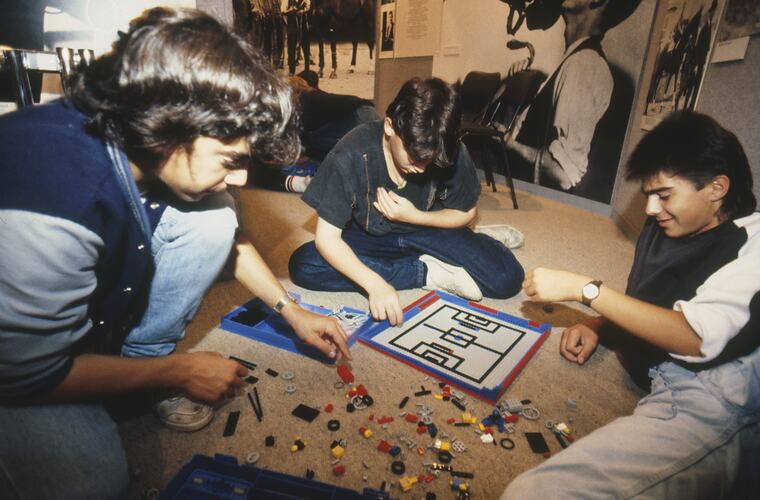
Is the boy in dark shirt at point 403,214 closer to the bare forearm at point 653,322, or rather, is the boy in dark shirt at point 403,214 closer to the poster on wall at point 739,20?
the bare forearm at point 653,322

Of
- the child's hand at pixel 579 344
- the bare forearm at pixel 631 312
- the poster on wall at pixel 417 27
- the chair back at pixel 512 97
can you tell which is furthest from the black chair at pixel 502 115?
the bare forearm at pixel 631 312

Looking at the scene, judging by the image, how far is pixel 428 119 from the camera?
1.28m

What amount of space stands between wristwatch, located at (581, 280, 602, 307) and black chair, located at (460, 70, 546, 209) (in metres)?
2.24

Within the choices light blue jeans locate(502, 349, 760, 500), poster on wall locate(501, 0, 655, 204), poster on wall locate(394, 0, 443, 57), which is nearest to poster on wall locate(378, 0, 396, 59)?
poster on wall locate(394, 0, 443, 57)

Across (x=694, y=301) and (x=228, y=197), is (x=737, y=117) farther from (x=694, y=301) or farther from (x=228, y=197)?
(x=228, y=197)

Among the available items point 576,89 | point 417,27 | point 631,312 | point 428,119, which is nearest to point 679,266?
point 631,312

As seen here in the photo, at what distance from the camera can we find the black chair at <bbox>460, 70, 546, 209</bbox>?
3143 mm

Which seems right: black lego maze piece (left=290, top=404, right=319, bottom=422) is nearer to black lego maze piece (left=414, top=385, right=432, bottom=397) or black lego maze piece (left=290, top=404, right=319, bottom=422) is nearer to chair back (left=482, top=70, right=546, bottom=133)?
black lego maze piece (left=414, top=385, right=432, bottom=397)

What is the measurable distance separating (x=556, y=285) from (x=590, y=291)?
7 cm

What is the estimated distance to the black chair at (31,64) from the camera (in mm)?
1235

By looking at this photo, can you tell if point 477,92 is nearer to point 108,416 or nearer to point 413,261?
point 413,261

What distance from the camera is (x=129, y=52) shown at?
63cm

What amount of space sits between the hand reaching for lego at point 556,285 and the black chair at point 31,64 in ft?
4.51

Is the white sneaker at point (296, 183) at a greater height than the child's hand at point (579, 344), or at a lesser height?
lesser
